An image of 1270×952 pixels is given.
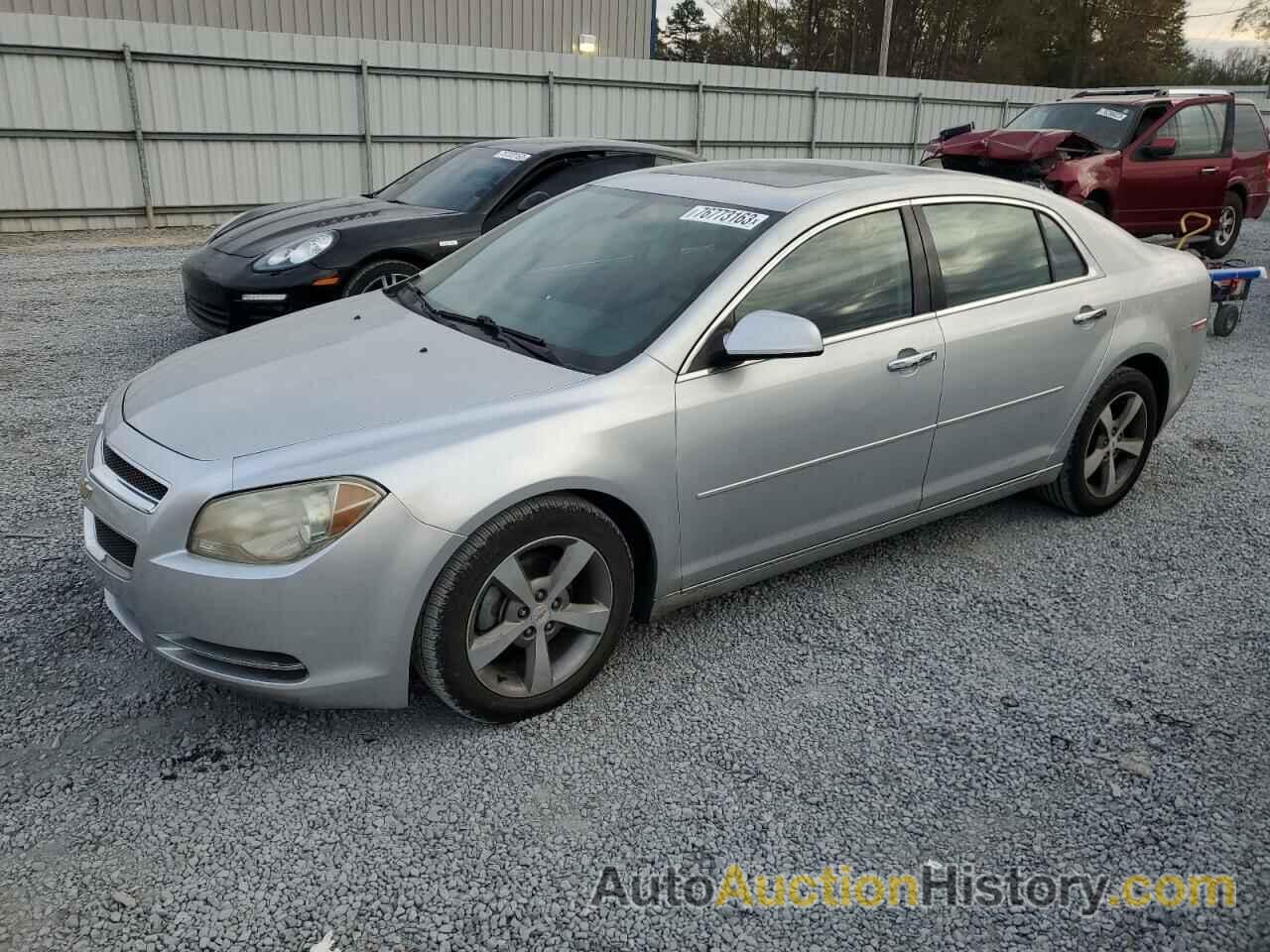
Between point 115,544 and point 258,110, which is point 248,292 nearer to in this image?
point 115,544

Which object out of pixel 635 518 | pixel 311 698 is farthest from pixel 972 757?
pixel 311 698

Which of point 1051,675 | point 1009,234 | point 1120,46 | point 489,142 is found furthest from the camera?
point 1120,46

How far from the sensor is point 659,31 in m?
52.0

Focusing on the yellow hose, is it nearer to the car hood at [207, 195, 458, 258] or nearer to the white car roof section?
the white car roof section

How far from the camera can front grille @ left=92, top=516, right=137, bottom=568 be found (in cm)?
275

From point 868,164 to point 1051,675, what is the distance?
2165 millimetres

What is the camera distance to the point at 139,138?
40.0ft

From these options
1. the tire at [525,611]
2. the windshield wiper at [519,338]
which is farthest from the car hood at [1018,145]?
the tire at [525,611]

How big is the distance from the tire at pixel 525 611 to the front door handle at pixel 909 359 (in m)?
1.20

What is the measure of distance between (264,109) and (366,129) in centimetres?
132

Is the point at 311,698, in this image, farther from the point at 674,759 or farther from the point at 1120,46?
the point at 1120,46

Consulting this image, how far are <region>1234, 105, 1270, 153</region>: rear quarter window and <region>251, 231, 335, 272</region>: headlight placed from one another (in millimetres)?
10715

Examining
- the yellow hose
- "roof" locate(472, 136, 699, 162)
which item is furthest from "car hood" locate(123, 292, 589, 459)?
the yellow hose

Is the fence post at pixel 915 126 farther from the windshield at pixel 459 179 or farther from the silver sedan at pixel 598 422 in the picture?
the silver sedan at pixel 598 422
